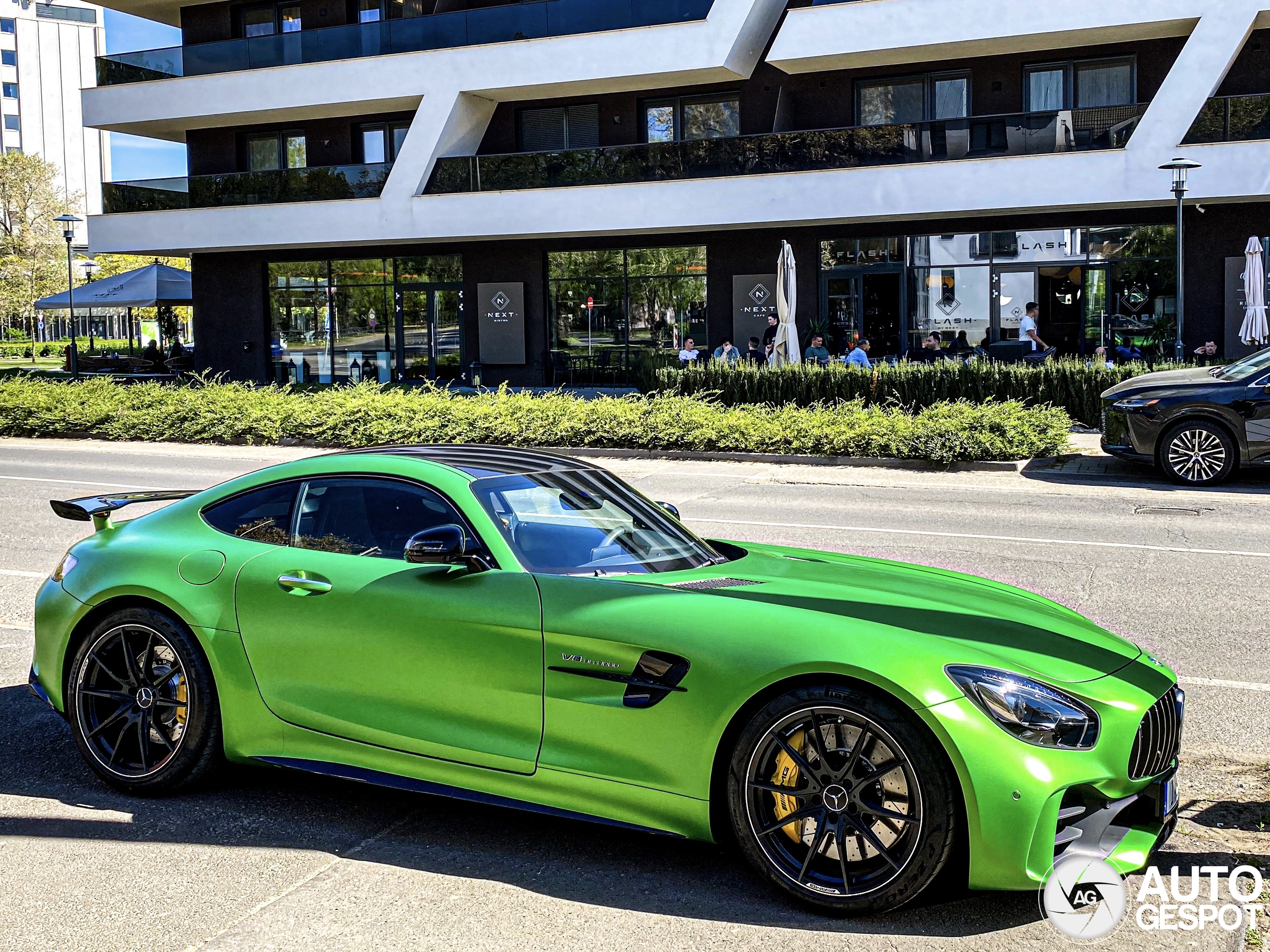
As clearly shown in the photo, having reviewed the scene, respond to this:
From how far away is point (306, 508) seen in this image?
5.03 m

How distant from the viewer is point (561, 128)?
106 feet

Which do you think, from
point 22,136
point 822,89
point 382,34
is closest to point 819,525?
point 822,89

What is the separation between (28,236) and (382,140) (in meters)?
45.0

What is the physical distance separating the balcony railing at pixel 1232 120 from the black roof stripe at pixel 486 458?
920 inches

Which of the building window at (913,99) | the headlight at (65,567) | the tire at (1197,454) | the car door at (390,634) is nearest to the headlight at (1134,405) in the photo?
the tire at (1197,454)

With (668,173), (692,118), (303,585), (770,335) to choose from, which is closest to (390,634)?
(303,585)

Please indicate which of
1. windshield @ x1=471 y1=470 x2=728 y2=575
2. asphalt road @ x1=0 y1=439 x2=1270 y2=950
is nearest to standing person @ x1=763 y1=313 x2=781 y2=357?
asphalt road @ x1=0 y1=439 x2=1270 y2=950

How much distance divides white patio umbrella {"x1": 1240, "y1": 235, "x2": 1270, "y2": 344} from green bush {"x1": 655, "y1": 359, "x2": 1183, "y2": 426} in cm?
421

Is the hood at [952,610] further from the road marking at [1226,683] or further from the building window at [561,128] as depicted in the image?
the building window at [561,128]

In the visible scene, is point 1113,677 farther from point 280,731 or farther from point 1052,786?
point 280,731

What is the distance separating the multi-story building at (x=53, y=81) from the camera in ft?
326

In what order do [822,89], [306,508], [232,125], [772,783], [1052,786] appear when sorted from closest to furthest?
[1052,786]
[772,783]
[306,508]
[822,89]
[232,125]

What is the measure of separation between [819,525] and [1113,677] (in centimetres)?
835

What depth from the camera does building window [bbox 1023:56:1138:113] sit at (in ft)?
89.4
